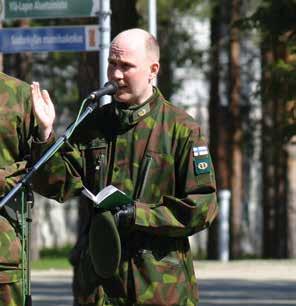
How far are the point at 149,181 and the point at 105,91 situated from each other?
402mm

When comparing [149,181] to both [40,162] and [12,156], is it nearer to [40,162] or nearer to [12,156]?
[40,162]

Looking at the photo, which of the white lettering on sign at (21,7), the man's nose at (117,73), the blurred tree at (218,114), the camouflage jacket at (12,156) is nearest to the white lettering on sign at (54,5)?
the white lettering on sign at (21,7)

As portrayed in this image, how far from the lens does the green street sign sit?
12.4m

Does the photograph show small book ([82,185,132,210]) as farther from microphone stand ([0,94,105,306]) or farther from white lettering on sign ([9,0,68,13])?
white lettering on sign ([9,0,68,13])

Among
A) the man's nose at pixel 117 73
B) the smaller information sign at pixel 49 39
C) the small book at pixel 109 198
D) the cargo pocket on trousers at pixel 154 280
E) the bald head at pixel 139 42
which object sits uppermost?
the bald head at pixel 139 42

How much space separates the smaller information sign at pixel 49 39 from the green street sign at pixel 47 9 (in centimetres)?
20

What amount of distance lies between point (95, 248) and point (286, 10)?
900 centimetres

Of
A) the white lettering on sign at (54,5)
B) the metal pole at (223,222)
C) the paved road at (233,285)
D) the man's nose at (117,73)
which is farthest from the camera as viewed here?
the metal pole at (223,222)

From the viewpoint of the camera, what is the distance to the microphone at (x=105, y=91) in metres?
5.75

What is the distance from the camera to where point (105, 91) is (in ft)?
18.9

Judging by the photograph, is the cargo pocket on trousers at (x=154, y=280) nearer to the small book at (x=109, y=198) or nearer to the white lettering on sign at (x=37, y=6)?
the small book at (x=109, y=198)

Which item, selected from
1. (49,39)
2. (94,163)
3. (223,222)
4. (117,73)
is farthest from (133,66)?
(223,222)

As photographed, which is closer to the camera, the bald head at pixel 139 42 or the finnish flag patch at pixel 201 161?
the finnish flag patch at pixel 201 161

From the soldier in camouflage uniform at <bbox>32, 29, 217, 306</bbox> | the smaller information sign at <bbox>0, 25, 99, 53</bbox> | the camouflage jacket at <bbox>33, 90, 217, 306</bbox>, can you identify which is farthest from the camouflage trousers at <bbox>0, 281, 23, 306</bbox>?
the smaller information sign at <bbox>0, 25, 99, 53</bbox>
